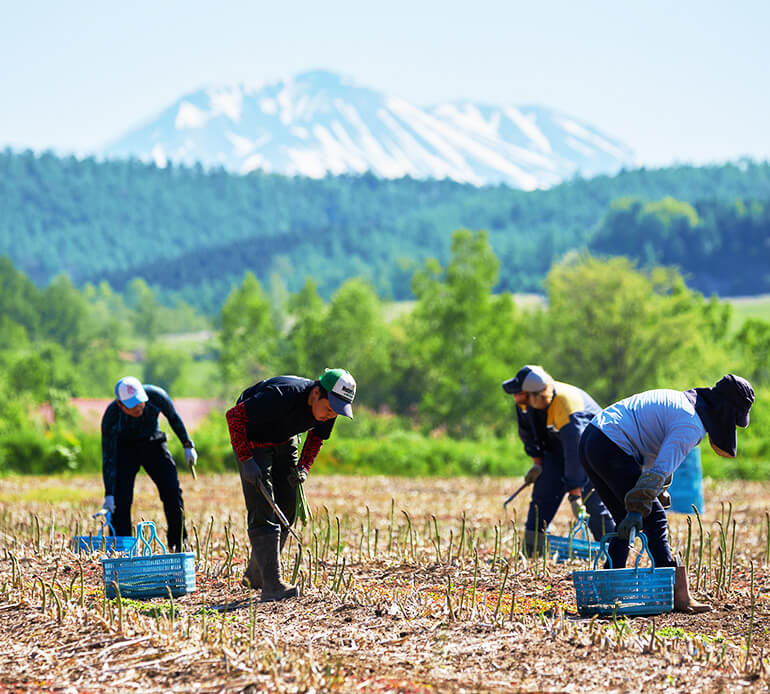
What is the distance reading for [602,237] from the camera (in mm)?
173750

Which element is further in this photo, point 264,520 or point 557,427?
point 557,427

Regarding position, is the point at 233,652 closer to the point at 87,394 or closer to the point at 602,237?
the point at 87,394

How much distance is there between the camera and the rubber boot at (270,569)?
736 cm

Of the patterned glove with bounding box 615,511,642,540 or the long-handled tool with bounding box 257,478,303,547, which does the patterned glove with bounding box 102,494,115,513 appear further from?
the patterned glove with bounding box 615,511,642,540

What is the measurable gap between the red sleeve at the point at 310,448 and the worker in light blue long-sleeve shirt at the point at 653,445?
1.84 metres

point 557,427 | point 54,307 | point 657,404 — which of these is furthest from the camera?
point 54,307

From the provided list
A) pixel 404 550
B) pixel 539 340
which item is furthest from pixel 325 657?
pixel 539 340

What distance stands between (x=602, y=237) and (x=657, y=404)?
17112 centimetres

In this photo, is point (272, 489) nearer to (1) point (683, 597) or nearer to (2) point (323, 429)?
(2) point (323, 429)

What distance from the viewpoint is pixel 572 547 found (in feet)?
30.1

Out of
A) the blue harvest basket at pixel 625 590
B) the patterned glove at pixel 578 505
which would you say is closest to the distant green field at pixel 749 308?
the patterned glove at pixel 578 505

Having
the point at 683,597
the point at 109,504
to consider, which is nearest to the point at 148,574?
the point at 109,504

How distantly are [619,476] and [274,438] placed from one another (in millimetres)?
2308

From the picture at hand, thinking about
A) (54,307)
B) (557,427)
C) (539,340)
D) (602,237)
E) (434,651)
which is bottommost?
(434,651)
